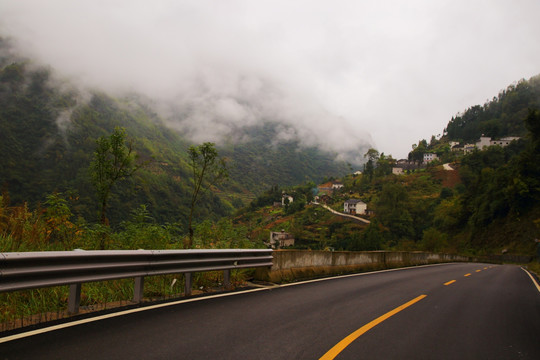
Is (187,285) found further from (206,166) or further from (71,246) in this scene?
(206,166)

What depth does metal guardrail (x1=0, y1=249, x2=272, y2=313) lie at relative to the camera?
4.02 metres

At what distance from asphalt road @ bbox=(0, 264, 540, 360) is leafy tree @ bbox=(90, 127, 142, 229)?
6.44m

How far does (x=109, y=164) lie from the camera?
11.6 meters

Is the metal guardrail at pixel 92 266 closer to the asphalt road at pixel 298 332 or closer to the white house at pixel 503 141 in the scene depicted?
the asphalt road at pixel 298 332

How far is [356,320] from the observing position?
558cm

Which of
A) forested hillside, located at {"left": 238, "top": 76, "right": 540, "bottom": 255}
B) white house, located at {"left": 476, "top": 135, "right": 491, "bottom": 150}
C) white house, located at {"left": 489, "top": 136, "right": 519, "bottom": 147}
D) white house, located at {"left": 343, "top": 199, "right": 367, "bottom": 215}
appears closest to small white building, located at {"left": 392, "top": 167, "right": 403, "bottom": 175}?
forested hillside, located at {"left": 238, "top": 76, "right": 540, "bottom": 255}

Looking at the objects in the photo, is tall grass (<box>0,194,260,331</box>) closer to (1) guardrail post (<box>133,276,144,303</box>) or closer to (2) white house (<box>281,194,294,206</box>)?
(1) guardrail post (<box>133,276,144,303</box>)

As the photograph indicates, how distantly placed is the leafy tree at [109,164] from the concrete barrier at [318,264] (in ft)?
18.2

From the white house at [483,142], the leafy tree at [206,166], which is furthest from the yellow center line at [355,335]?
the white house at [483,142]

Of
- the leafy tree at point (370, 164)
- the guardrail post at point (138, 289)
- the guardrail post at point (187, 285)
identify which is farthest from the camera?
the leafy tree at point (370, 164)

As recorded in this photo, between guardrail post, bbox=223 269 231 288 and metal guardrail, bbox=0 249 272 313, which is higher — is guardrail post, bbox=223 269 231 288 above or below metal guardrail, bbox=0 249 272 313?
below

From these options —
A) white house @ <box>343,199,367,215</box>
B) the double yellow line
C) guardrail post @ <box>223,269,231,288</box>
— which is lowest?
the double yellow line

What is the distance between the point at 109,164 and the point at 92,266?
749cm

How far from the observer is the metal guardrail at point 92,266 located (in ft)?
13.2
